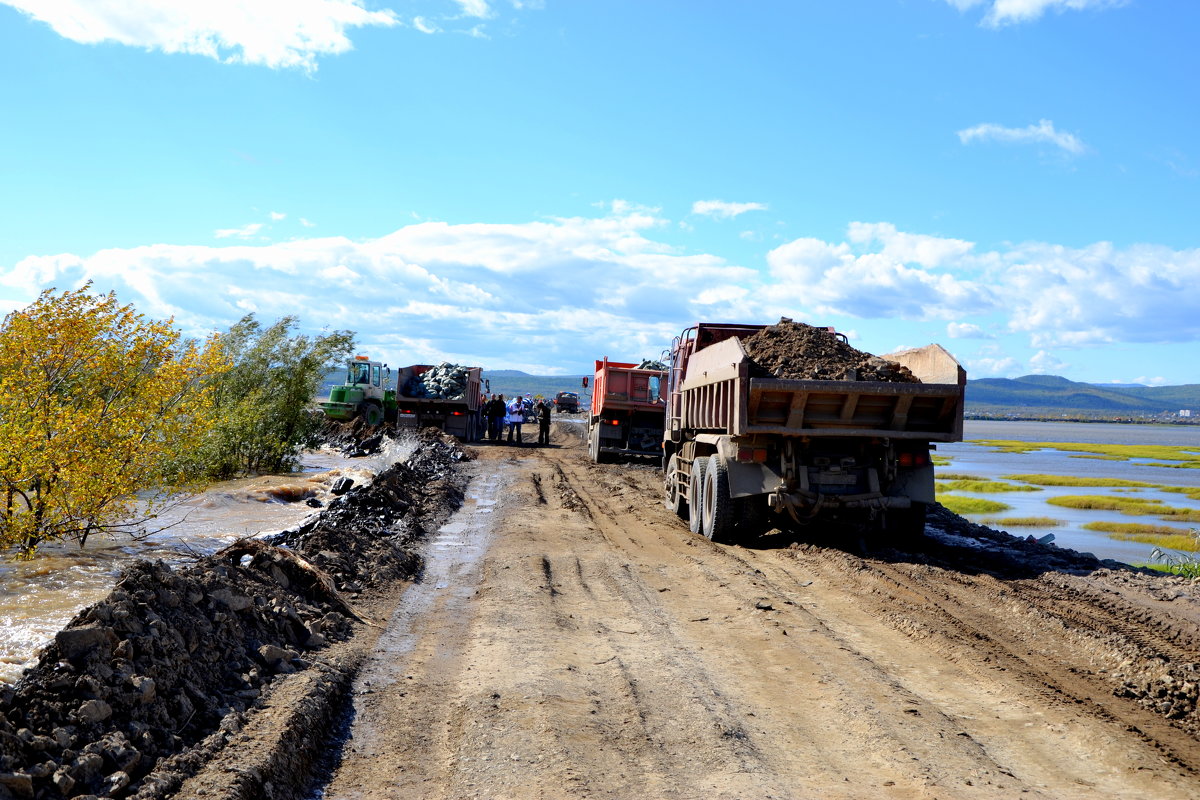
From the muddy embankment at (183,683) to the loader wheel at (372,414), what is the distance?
2953 cm

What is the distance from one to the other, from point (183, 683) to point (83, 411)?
21.7ft

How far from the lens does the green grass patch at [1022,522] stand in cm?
1959

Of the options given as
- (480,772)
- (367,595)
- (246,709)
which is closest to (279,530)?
(367,595)

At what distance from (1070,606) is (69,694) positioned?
7801 mm

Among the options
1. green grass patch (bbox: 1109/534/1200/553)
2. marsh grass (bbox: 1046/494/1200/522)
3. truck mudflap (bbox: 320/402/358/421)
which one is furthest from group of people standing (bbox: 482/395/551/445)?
green grass patch (bbox: 1109/534/1200/553)

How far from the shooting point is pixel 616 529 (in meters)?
13.2

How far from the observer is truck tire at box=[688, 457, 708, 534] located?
12.7m

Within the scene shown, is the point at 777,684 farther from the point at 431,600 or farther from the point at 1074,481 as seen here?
the point at 1074,481

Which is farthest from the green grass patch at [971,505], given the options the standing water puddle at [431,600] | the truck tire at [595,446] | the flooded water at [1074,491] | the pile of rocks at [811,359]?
the standing water puddle at [431,600]

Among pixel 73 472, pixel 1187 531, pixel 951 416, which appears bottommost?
pixel 1187 531

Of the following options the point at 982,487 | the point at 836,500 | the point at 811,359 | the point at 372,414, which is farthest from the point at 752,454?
the point at 372,414

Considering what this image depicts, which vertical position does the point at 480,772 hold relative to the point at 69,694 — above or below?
below

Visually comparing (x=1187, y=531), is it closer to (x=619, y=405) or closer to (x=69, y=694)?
(x=619, y=405)

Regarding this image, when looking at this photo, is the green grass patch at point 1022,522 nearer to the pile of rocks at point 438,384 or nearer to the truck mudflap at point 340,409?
the pile of rocks at point 438,384
